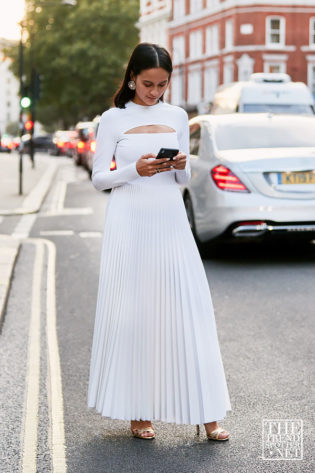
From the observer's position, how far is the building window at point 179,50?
6869cm

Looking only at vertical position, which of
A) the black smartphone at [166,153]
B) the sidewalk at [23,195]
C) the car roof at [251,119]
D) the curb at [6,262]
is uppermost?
the black smartphone at [166,153]

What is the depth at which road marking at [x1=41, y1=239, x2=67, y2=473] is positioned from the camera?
4406 mm

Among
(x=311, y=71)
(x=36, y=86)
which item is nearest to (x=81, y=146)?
(x=36, y=86)

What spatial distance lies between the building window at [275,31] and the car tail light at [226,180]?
5009cm

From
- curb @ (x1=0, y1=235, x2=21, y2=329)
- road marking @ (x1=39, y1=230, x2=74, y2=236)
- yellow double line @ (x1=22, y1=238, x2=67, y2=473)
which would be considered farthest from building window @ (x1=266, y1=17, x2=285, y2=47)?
yellow double line @ (x1=22, y1=238, x2=67, y2=473)

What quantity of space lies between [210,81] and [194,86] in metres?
3.32

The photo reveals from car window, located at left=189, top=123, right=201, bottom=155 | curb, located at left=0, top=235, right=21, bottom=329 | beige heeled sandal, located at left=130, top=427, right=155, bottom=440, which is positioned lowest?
curb, located at left=0, top=235, right=21, bottom=329

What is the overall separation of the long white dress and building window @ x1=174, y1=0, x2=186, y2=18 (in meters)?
65.9

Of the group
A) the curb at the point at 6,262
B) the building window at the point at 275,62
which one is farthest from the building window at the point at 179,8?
the curb at the point at 6,262

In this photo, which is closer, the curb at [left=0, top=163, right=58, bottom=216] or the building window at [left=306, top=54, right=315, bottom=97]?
the curb at [left=0, top=163, right=58, bottom=216]

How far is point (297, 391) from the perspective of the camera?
216 inches

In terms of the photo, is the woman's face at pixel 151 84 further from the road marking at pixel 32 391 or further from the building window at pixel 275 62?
the building window at pixel 275 62

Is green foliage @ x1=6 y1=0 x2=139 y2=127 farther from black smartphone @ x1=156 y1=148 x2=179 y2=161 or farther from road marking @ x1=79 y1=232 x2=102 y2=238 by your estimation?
black smartphone @ x1=156 y1=148 x2=179 y2=161

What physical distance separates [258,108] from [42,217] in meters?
9.50
